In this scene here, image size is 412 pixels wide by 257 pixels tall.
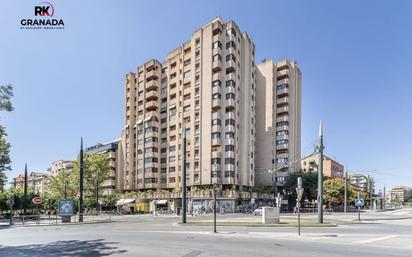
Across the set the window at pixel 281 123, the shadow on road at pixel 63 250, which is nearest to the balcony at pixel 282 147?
the window at pixel 281 123

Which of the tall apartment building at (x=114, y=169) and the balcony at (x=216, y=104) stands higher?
the balcony at (x=216, y=104)

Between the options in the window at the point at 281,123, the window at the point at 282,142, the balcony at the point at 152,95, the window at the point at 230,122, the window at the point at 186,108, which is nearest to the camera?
the window at the point at 230,122

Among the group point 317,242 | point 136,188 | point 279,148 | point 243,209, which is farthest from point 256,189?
point 317,242

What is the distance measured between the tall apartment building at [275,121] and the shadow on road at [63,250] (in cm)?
7077

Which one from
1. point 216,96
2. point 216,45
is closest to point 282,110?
point 216,96

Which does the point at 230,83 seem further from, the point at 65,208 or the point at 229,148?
the point at 65,208

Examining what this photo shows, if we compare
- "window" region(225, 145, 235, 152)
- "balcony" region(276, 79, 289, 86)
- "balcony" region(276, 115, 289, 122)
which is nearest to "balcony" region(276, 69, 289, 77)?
"balcony" region(276, 79, 289, 86)

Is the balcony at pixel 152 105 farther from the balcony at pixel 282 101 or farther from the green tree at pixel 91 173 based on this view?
the balcony at pixel 282 101

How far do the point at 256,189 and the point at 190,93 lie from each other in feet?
89.7

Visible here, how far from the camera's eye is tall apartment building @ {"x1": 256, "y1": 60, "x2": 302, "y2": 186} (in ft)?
282

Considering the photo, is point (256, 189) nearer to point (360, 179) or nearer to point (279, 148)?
point (279, 148)

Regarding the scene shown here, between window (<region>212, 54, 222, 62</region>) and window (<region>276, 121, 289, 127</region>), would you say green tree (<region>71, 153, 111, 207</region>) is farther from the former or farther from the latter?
window (<region>276, 121, 289, 127</region>)

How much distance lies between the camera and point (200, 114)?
7506cm

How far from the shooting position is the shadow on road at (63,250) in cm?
1327
